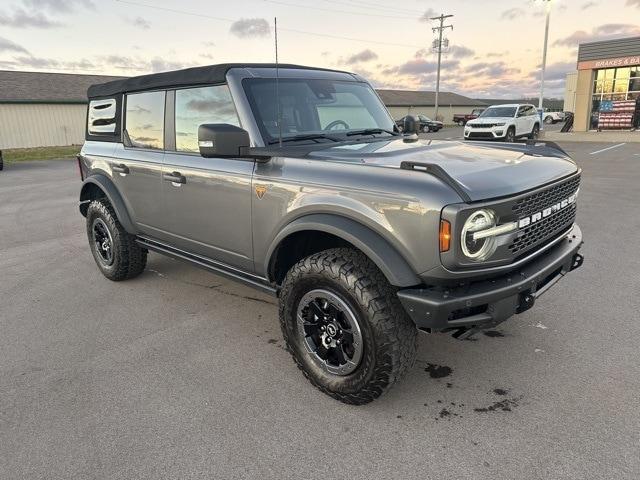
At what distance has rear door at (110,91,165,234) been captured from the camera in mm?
4133

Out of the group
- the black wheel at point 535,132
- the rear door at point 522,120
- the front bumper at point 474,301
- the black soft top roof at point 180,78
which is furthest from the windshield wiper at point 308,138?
the black wheel at point 535,132

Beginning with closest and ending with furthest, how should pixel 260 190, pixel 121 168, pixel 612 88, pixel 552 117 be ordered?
pixel 260 190 < pixel 121 168 < pixel 612 88 < pixel 552 117

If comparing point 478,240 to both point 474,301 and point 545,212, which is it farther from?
point 545,212

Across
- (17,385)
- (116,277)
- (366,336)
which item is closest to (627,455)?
(366,336)

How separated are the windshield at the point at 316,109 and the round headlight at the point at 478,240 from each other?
1.51 m

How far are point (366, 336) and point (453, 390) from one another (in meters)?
0.78

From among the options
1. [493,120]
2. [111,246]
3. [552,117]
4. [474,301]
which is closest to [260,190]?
[474,301]

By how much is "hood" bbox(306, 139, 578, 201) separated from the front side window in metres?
0.79

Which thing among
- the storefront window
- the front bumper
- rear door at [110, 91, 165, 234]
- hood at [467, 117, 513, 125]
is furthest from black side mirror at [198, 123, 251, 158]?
the storefront window

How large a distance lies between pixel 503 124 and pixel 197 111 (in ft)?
68.4

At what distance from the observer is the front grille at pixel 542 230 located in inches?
104

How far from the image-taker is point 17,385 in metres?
3.17

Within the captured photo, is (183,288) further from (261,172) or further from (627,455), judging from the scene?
(627,455)

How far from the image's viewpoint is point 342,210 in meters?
2.71
